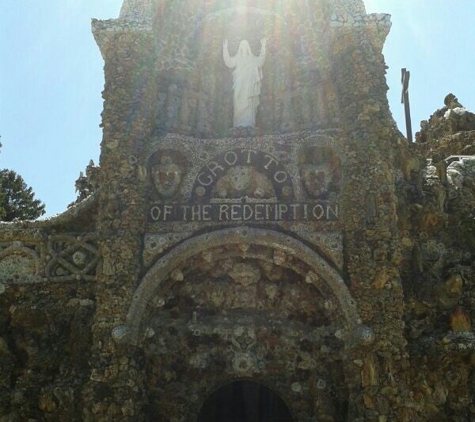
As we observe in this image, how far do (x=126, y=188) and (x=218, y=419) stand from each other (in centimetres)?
399

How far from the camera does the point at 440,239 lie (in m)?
10.0

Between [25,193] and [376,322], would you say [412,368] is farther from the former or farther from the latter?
[25,193]

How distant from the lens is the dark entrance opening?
9711mm

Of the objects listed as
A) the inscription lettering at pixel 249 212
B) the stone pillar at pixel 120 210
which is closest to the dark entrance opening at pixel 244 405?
the stone pillar at pixel 120 210

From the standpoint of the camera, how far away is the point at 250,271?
9656 mm

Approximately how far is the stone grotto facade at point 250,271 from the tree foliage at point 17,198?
14266 mm

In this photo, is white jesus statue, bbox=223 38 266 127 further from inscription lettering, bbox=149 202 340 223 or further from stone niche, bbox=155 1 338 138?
inscription lettering, bbox=149 202 340 223

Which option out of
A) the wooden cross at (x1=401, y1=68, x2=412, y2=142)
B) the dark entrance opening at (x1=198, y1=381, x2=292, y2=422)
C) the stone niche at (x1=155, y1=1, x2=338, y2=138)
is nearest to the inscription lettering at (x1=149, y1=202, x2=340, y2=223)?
the stone niche at (x1=155, y1=1, x2=338, y2=138)

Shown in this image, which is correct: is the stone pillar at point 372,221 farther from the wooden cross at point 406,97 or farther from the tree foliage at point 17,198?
the tree foliage at point 17,198

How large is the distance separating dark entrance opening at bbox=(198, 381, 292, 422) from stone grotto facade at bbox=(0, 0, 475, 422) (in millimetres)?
31

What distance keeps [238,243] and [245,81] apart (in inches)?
130

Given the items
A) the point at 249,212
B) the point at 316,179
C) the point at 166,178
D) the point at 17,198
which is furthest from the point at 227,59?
the point at 17,198

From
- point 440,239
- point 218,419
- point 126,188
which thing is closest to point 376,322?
point 440,239

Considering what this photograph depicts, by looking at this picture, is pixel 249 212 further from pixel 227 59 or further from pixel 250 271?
pixel 227 59
